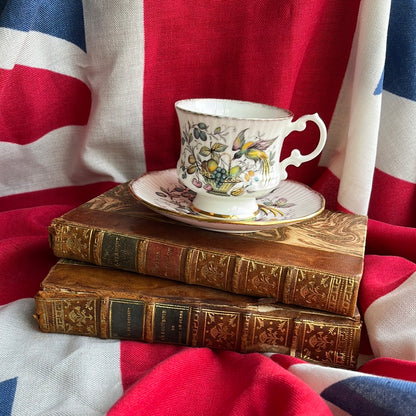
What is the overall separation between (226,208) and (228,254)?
0.31 ft

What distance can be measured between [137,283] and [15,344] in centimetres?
15

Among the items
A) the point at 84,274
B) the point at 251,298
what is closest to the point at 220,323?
the point at 251,298

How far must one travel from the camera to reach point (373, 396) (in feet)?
1.79

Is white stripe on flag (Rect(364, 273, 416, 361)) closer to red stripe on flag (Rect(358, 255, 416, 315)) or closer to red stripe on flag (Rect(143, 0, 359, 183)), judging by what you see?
red stripe on flag (Rect(358, 255, 416, 315))

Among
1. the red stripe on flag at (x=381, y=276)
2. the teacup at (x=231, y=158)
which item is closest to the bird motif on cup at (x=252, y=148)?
the teacup at (x=231, y=158)

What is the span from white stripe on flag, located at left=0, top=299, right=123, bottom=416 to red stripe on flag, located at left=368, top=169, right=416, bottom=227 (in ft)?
1.70

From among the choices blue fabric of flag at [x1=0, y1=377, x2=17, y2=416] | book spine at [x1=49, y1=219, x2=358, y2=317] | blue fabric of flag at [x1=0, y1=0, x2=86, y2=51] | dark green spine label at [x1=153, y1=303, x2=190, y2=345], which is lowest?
blue fabric of flag at [x1=0, y1=377, x2=17, y2=416]

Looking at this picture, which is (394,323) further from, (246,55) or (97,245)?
(246,55)

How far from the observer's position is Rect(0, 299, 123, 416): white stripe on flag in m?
0.57

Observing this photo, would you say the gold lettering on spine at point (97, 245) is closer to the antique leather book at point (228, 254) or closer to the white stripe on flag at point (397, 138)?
the antique leather book at point (228, 254)

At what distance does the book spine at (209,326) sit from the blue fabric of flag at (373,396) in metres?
0.08

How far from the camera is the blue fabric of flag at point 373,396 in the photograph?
0.53 metres

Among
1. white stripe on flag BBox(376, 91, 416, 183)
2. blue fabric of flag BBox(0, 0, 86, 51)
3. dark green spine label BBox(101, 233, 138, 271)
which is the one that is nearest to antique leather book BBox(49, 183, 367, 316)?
dark green spine label BBox(101, 233, 138, 271)

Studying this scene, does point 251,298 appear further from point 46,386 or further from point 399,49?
point 399,49
